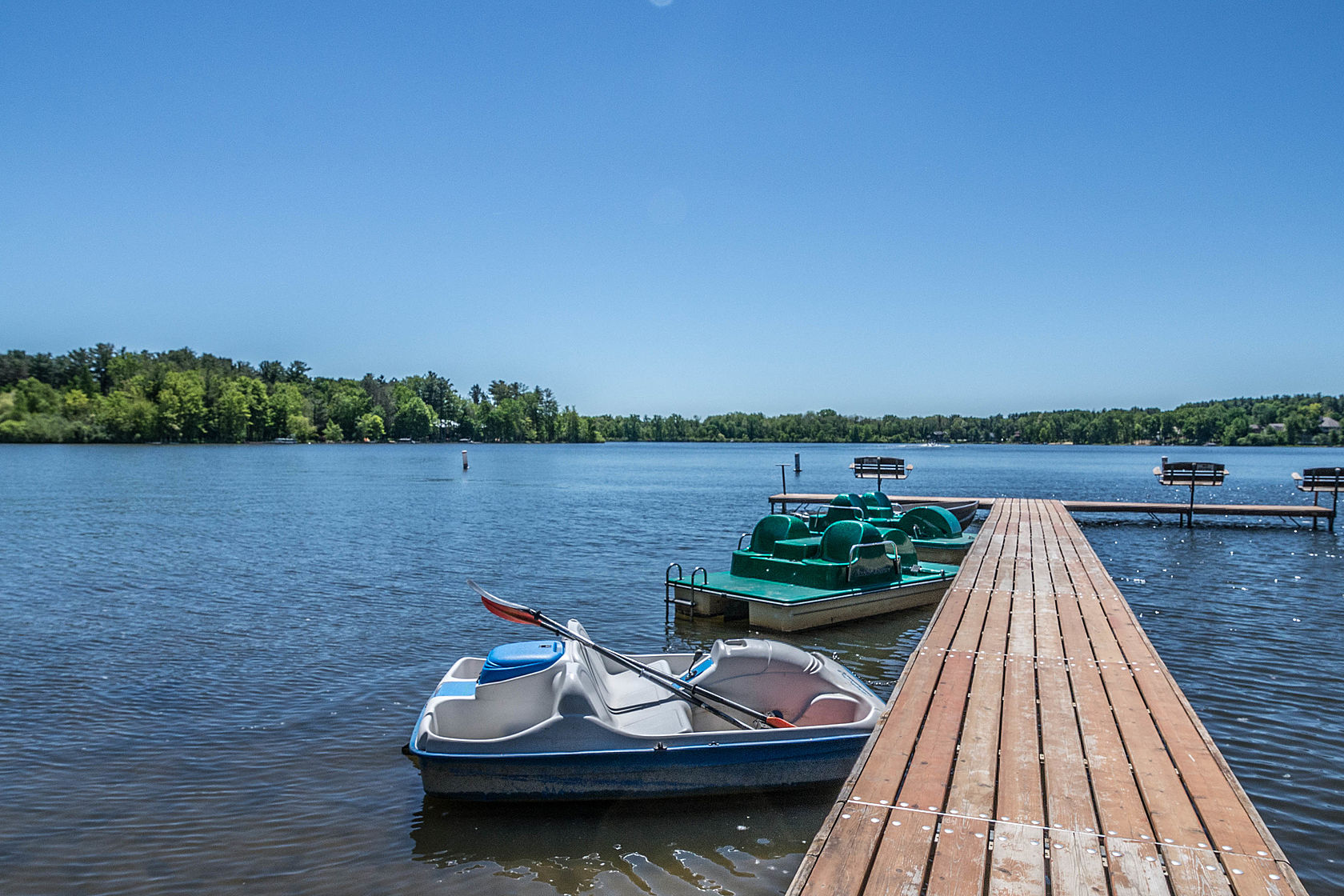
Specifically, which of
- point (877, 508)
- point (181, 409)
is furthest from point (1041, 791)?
point (181, 409)

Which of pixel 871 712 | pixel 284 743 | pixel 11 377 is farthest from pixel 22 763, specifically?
pixel 11 377

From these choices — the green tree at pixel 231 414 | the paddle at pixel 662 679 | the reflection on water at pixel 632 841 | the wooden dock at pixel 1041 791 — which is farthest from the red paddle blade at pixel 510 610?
the green tree at pixel 231 414

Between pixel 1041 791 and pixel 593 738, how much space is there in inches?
152

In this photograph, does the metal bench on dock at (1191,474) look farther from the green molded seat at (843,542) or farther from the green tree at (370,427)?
the green tree at (370,427)

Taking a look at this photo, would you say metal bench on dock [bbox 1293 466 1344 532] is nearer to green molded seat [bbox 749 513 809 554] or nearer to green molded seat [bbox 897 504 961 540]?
green molded seat [bbox 897 504 961 540]

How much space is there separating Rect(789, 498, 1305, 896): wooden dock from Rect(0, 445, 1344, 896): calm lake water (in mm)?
2011

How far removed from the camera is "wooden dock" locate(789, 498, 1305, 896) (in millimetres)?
3607

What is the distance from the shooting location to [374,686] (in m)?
11.4

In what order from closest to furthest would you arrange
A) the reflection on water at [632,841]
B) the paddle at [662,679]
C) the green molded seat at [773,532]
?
the reflection on water at [632,841] → the paddle at [662,679] → the green molded seat at [773,532]

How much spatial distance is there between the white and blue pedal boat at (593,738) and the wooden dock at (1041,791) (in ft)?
4.32

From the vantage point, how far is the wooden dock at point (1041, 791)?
3.61m

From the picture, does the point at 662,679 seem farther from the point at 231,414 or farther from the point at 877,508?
the point at 231,414

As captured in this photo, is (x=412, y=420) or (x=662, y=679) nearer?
(x=662, y=679)

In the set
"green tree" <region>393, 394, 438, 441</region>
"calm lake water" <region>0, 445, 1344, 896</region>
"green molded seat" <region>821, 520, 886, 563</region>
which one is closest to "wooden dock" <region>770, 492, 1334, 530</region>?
"calm lake water" <region>0, 445, 1344, 896</region>
